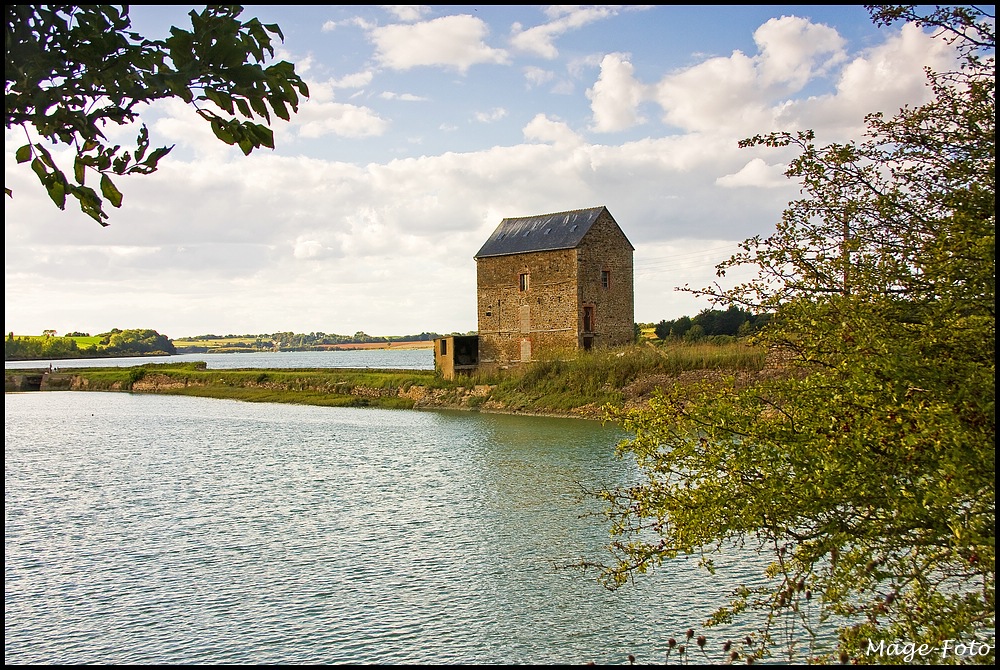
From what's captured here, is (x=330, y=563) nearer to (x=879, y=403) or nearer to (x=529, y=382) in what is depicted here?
(x=879, y=403)

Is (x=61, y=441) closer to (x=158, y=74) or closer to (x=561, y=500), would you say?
(x=561, y=500)

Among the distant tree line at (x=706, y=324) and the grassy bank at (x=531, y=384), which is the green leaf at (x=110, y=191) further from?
the distant tree line at (x=706, y=324)

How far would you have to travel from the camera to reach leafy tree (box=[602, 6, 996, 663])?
602 centimetres

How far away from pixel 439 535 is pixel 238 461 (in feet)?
41.3

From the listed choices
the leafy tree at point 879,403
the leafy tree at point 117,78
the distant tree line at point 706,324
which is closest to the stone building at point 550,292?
the distant tree line at point 706,324

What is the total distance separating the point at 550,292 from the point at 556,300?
21.0 inches

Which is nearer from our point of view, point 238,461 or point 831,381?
point 831,381

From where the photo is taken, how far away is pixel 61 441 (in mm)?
32344

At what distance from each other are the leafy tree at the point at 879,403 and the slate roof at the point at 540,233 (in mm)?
33813

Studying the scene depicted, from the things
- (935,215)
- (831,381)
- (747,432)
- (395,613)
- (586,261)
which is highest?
(586,261)

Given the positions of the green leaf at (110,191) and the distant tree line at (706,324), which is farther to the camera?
the distant tree line at (706,324)

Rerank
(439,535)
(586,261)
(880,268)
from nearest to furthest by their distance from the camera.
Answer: (880,268)
(439,535)
(586,261)

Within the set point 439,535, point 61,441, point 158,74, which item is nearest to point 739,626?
point 439,535

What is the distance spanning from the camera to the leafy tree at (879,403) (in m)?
6.02
